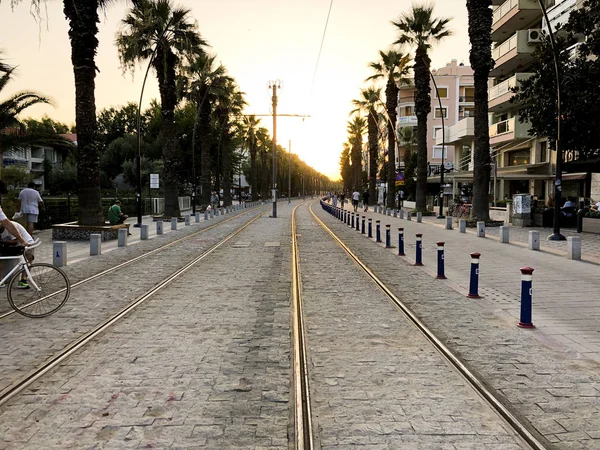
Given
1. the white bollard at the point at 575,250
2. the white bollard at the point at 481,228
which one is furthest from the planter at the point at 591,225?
the white bollard at the point at 575,250

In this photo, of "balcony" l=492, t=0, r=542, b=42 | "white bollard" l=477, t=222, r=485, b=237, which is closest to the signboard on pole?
"white bollard" l=477, t=222, r=485, b=237

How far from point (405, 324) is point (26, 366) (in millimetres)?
4476

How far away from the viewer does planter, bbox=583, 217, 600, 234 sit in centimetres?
2152

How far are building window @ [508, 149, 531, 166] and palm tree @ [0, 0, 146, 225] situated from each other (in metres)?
29.8

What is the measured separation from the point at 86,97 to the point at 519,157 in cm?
3115

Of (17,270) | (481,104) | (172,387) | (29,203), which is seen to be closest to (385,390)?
(172,387)

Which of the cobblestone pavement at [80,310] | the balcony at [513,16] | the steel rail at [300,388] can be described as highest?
the balcony at [513,16]

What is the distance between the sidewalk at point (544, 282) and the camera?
684 cm

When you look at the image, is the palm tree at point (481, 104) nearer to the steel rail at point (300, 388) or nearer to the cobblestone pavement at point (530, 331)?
the cobblestone pavement at point (530, 331)

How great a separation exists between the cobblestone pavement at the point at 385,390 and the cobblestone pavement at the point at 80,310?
2.85 metres

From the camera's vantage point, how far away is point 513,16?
36.1 metres

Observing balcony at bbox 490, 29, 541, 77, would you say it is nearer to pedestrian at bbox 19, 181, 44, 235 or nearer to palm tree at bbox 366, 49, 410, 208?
palm tree at bbox 366, 49, 410, 208

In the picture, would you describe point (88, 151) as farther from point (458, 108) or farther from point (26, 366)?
point (458, 108)

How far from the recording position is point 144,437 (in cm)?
381
